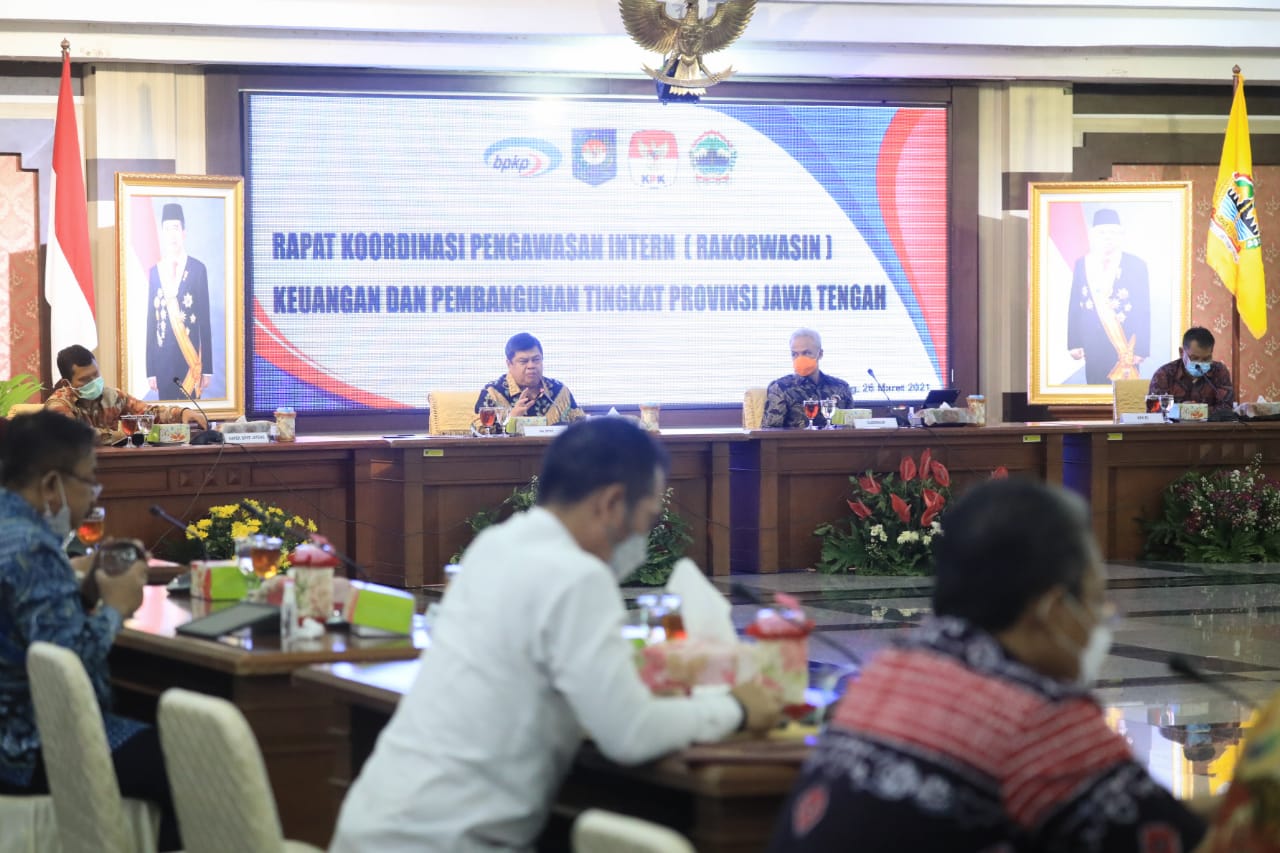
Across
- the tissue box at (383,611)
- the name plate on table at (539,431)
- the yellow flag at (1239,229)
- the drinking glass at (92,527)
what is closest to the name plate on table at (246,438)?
the name plate on table at (539,431)

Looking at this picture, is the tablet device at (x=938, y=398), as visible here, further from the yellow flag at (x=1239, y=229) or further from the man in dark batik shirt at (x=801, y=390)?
the yellow flag at (x=1239, y=229)

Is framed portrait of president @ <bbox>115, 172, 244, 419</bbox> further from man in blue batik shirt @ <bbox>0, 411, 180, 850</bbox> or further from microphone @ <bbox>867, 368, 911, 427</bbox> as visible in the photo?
man in blue batik shirt @ <bbox>0, 411, 180, 850</bbox>

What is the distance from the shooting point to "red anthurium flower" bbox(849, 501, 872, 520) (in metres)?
8.76

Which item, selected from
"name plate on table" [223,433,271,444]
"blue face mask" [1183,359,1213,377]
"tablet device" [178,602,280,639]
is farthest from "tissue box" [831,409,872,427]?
"tablet device" [178,602,280,639]

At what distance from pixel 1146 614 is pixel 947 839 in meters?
6.18

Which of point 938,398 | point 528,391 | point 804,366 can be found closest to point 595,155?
point 804,366

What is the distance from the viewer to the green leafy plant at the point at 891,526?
344 inches

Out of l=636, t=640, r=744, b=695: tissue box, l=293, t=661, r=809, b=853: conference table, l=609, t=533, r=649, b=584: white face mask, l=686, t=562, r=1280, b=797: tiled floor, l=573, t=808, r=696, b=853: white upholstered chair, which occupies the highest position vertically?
l=609, t=533, r=649, b=584: white face mask

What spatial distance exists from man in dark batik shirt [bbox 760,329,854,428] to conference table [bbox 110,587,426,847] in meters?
5.81

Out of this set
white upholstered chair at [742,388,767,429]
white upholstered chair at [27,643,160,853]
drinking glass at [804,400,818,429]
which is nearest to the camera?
white upholstered chair at [27,643,160,853]

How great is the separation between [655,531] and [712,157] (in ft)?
11.0

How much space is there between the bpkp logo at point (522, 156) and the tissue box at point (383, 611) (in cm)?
738

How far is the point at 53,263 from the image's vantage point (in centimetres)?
934

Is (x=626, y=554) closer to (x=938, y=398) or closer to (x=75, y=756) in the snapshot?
(x=75, y=756)
